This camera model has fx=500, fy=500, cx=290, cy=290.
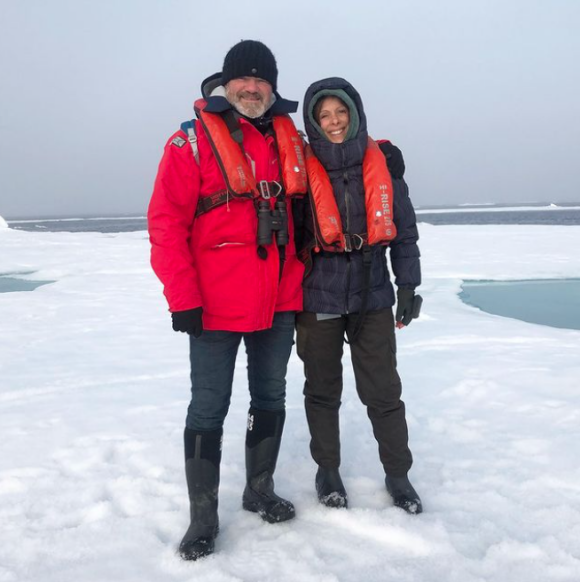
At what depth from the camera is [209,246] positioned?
2057 mm

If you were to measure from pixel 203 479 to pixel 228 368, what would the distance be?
0.47 m

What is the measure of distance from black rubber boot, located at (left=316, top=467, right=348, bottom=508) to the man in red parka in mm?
192

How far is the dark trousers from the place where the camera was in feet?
7.70

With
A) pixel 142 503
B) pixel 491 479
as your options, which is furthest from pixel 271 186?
pixel 491 479

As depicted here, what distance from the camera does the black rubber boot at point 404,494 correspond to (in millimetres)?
2215

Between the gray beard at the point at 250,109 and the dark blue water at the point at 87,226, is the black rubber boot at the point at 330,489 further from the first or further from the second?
the dark blue water at the point at 87,226

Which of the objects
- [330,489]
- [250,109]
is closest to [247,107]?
[250,109]

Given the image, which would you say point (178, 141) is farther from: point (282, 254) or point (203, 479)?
point (203, 479)

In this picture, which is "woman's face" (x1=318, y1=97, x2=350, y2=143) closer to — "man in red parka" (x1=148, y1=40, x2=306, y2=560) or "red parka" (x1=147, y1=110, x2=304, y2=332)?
"man in red parka" (x1=148, y1=40, x2=306, y2=560)

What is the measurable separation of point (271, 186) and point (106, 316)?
519cm

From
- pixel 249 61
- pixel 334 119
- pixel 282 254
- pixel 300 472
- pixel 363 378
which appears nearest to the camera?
pixel 249 61

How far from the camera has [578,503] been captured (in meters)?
2.23

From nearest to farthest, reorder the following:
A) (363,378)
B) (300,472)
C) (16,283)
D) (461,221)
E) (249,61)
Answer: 1. (249,61)
2. (363,378)
3. (300,472)
4. (16,283)
5. (461,221)

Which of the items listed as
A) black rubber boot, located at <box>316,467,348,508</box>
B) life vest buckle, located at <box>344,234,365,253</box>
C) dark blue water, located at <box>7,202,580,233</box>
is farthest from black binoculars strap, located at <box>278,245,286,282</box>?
dark blue water, located at <box>7,202,580,233</box>
